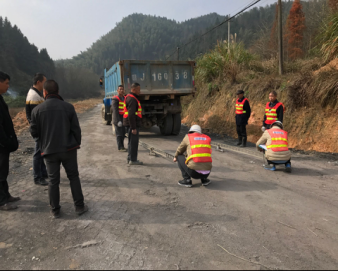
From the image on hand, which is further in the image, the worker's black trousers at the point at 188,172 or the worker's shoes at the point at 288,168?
the worker's shoes at the point at 288,168

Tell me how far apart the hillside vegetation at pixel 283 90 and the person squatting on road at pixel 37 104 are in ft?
23.2

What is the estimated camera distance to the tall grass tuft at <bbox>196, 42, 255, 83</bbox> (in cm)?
1190

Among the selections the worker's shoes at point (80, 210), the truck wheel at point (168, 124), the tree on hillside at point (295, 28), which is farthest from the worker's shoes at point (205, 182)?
the tree on hillside at point (295, 28)

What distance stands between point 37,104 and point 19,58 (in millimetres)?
81194

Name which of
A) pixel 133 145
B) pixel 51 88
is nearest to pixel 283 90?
pixel 133 145

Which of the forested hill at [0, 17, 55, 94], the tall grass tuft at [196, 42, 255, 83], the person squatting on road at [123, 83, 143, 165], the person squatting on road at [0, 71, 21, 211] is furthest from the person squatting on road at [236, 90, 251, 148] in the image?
the forested hill at [0, 17, 55, 94]

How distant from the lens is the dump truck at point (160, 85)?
8.21m

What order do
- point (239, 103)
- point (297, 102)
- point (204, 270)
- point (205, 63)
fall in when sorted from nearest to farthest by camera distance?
point (204, 270)
point (239, 103)
point (297, 102)
point (205, 63)

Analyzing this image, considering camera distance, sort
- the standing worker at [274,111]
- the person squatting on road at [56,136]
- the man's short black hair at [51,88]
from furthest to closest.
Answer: the standing worker at [274,111] < the man's short black hair at [51,88] < the person squatting on road at [56,136]

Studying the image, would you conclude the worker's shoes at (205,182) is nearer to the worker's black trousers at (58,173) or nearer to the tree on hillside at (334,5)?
the worker's black trousers at (58,173)

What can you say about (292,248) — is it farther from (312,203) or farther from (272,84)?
(272,84)

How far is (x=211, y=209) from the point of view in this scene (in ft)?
11.5

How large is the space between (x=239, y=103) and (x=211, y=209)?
4.60 m

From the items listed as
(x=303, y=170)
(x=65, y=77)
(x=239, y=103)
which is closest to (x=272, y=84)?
(x=239, y=103)
